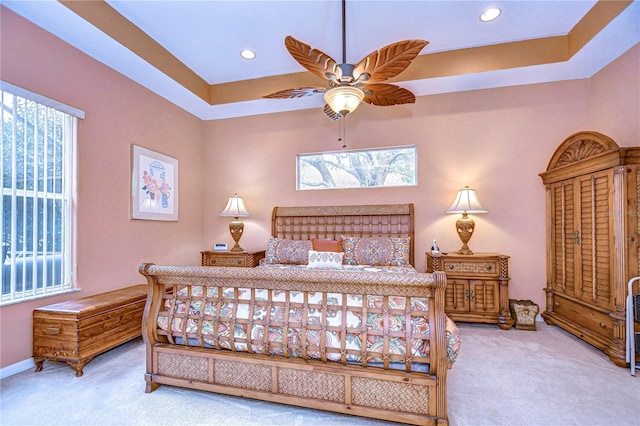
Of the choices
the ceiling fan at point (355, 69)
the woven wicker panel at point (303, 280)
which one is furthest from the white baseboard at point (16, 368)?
the ceiling fan at point (355, 69)

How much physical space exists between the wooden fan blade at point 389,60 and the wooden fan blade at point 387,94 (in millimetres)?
140

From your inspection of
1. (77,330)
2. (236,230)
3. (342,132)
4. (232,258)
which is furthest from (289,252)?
(77,330)

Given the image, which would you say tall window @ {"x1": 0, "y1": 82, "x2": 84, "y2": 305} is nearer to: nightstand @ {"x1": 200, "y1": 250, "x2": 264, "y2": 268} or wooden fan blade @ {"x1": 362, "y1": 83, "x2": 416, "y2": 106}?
nightstand @ {"x1": 200, "y1": 250, "x2": 264, "y2": 268}

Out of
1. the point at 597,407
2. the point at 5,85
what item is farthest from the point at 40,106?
the point at 597,407

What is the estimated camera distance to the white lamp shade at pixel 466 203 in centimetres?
357

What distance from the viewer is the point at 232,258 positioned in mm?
4191

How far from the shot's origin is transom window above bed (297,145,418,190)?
13.8 feet

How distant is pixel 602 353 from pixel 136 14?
5743 millimetres

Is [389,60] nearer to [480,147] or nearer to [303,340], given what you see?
[303,340]

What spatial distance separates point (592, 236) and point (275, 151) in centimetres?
415

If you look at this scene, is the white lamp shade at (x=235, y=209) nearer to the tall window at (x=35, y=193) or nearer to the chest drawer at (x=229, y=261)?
the chest drawer at (x=229, y=261)

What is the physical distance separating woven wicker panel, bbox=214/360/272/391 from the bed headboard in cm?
253

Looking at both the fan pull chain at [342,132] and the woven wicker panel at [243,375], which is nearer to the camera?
the woven wicker panel at [243,375]

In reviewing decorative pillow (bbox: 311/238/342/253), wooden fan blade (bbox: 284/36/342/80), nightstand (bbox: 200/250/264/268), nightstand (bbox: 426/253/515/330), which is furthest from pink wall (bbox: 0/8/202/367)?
nightstand (bbox: 426/253/515/330)
